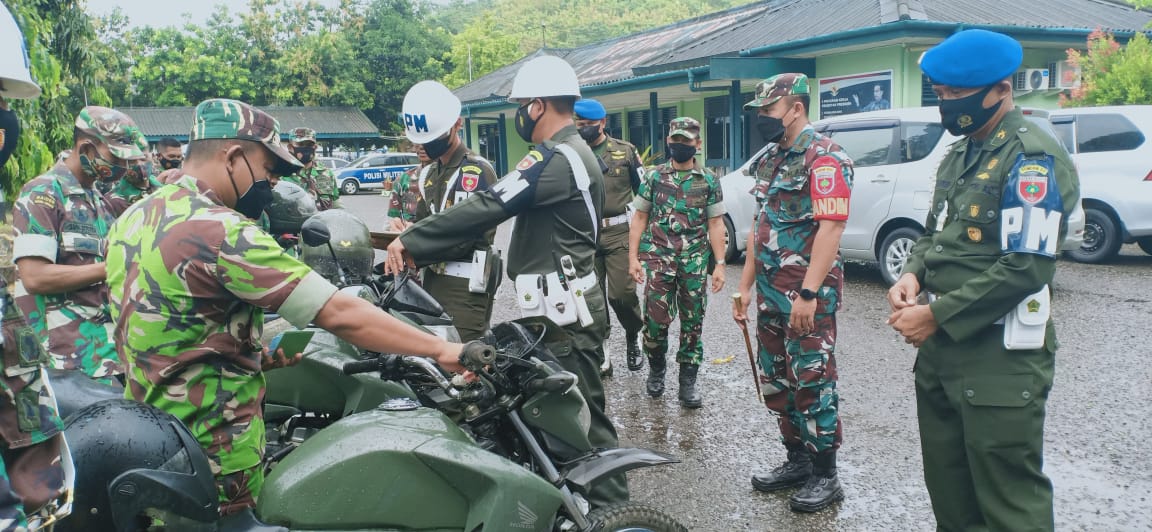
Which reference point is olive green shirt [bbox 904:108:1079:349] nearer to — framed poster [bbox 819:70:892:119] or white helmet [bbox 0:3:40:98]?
white helmet [bbox 0:3:40:98]

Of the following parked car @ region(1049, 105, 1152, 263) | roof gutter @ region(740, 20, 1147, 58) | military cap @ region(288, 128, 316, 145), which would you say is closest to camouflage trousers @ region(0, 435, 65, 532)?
military cap @ region(288, 128, 316, 145)

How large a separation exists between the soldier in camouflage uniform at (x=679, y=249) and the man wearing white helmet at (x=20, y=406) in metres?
3.92

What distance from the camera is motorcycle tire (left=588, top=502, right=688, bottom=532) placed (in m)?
2.34

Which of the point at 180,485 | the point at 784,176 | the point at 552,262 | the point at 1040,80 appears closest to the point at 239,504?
the point at 180,485

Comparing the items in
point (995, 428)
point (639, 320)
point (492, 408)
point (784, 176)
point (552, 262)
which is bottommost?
point (639, 320)

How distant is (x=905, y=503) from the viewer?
3580 mm

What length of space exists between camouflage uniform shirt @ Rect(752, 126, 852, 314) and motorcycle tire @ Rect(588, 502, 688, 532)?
146 centimetres

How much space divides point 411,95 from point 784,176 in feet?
5.86

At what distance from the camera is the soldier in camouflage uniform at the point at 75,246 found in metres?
3.32

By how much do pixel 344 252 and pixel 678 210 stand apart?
91.5 inches

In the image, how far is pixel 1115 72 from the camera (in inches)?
450

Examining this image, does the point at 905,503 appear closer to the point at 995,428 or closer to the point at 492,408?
the point at 995,428

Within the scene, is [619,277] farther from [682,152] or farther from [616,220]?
[682,152]

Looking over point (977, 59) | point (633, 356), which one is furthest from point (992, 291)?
point (633, 356)
